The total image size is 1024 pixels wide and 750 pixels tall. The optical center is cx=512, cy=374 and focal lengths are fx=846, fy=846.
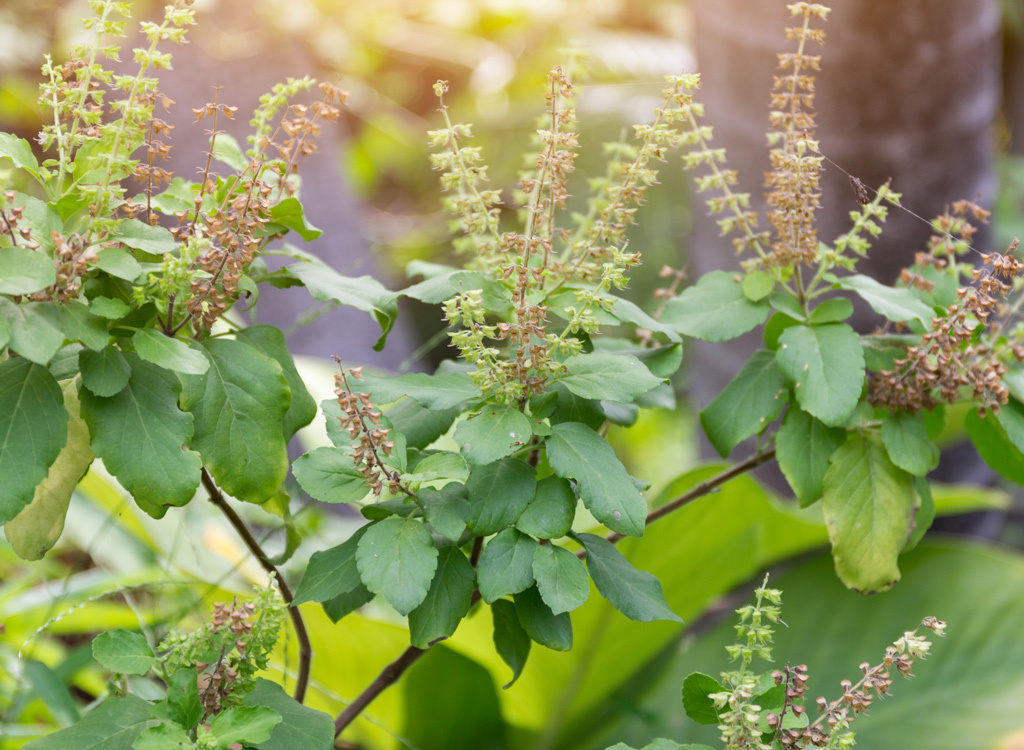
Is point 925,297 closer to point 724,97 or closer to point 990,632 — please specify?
point 990,632

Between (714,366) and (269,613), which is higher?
(269,613)

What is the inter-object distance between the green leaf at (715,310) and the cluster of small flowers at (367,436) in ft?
0.98

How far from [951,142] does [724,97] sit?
44 cm

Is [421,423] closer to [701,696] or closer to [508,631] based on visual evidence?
[508,631]

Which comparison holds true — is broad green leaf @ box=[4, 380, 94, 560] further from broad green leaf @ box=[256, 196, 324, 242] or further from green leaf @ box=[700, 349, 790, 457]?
green leaf @ box=[700, 349, 790, 457]

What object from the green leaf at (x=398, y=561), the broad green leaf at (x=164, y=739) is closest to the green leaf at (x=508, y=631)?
the green leaf at (x=398, y=561)

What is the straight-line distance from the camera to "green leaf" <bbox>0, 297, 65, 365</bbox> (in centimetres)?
53

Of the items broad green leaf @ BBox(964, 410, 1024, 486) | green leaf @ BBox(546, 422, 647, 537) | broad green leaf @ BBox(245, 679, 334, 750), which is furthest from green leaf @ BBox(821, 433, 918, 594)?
broad green leaf @ BBox(245, 679, 334, 750)

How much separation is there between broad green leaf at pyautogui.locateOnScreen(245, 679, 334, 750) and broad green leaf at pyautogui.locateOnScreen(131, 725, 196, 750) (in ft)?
0.19

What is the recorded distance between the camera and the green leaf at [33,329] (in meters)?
0.53

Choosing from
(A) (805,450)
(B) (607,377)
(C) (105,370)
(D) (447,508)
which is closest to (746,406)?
(A) (805,450)

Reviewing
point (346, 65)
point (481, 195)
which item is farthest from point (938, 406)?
point (346, 65)

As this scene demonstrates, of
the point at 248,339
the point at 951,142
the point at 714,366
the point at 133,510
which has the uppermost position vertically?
the point at 951,142

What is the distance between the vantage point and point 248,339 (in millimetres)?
699
